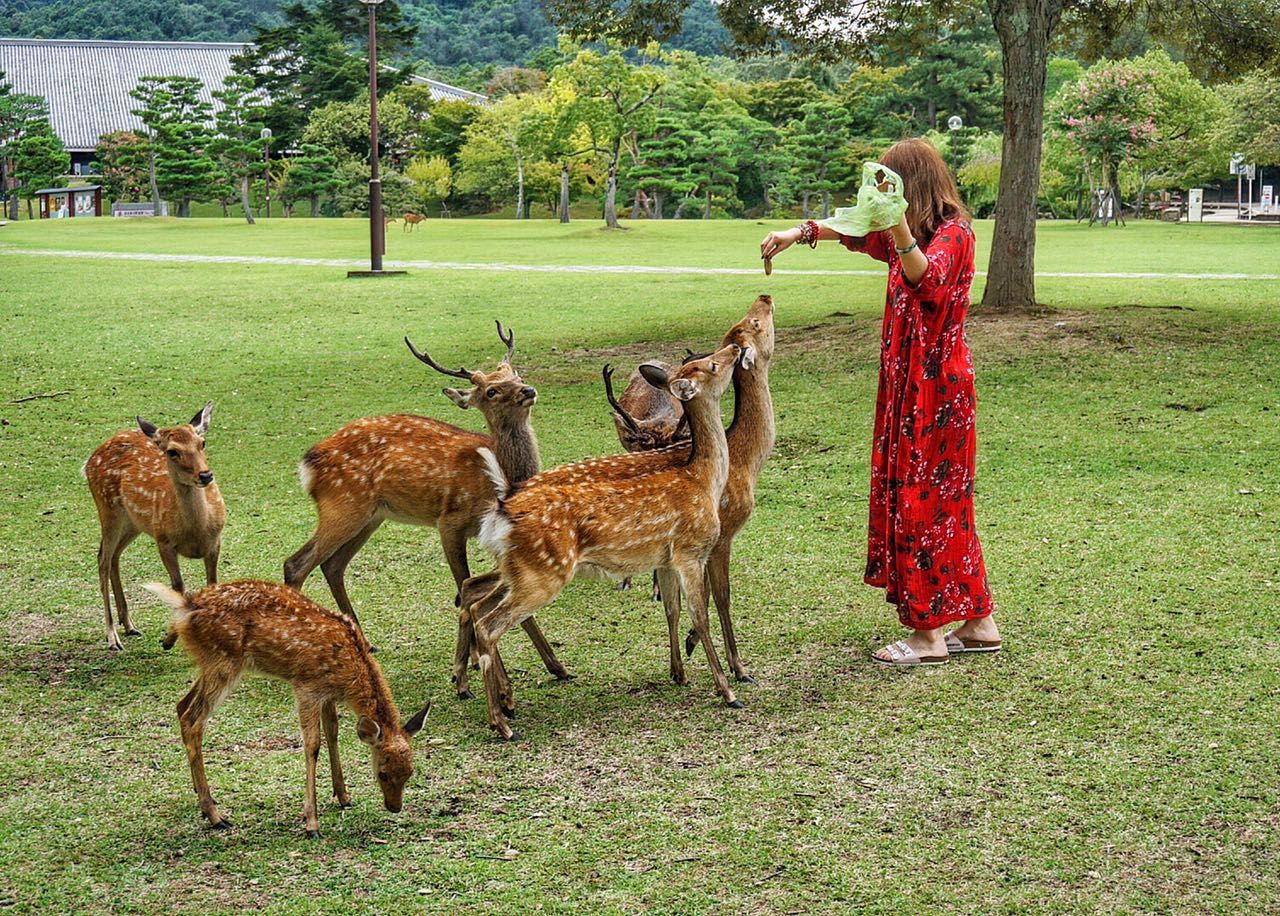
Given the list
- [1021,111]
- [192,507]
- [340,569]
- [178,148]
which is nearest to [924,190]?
[340,569]

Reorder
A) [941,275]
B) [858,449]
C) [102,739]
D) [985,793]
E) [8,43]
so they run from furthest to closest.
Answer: [8,43] < [858,449] < [941,275] < [102,739] < [985,793]

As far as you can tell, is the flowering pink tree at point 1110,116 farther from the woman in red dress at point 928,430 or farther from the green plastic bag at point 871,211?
the green plastic bag at point 871,211

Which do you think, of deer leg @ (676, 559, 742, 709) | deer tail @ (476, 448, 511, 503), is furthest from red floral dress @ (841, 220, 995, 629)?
deer tail @ (476, 448, 511, 503)

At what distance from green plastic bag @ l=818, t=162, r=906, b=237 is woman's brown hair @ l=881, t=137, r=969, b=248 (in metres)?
0.32

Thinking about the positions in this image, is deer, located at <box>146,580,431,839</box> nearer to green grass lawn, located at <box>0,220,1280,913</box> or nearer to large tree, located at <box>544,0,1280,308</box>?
green grass lawn, located at <box>0,220,1280,913</box>

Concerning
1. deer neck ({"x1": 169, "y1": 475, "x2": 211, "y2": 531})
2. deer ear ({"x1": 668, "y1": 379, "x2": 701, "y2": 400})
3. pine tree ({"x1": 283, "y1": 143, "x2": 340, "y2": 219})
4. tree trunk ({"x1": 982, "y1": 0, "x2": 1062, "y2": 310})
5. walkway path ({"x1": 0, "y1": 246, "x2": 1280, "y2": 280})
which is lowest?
deer neck ({"x1": 169, "y1": 475, "x2": 211, "y2": 531})

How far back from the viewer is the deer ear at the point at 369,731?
13.1 ft

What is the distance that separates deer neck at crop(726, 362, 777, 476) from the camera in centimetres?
538

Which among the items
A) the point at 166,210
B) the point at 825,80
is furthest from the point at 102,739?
the point at 825,80

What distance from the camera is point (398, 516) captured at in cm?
562

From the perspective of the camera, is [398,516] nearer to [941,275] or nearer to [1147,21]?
[941,275]

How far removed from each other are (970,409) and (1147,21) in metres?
11.2

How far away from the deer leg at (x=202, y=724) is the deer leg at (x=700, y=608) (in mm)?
1565

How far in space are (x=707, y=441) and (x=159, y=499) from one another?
226cm
